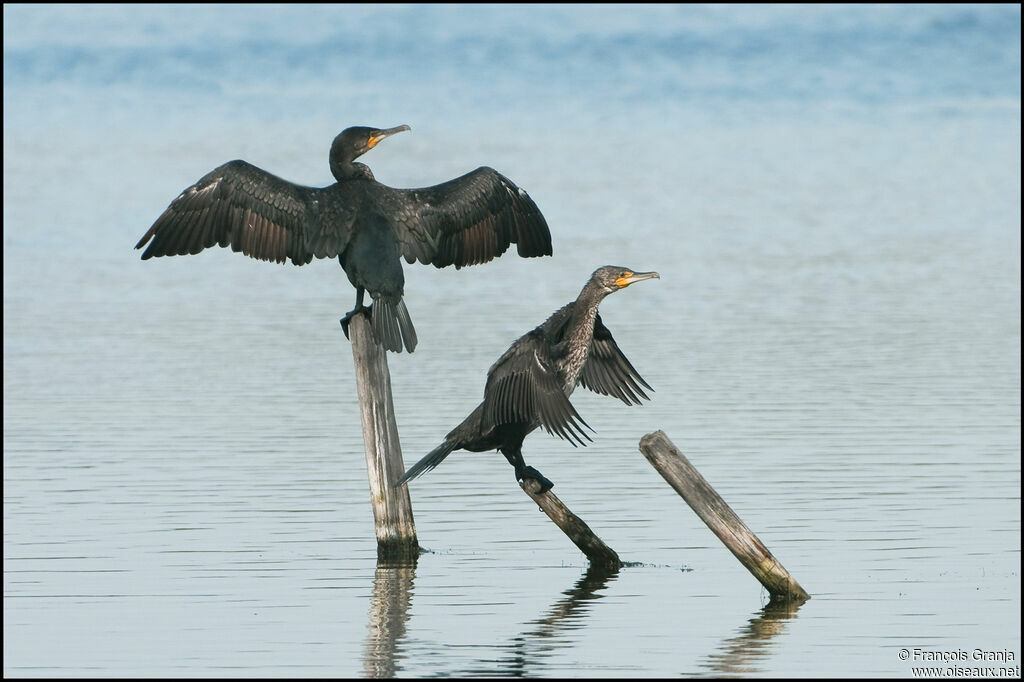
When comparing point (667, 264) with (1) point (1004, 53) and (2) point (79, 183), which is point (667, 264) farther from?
(1) point (1004, 53)

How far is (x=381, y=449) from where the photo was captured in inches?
382

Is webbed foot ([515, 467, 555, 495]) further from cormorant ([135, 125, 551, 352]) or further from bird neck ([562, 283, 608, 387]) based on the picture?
cormorant ([135, 125, 551, 352])

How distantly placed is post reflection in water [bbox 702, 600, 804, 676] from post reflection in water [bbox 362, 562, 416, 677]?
4.20ft

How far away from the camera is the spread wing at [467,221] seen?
1020cm

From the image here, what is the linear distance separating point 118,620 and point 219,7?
184ft

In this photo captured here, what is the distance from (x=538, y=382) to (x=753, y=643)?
1692 mm

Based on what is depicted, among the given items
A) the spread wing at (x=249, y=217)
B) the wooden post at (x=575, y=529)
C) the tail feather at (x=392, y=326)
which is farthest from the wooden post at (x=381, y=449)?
the wooden post at (x=575, y=529)

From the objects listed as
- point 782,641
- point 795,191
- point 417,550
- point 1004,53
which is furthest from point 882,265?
point 1004,53

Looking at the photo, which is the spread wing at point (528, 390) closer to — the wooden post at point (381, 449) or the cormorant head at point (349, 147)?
the wooden post at point (381, 449)

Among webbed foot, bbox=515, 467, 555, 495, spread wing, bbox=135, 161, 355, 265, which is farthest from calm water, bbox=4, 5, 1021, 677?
spread wing, bbox=135, 161, 355, 265

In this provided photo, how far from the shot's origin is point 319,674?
24.5ft

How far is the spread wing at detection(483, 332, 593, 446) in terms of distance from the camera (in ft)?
29.0

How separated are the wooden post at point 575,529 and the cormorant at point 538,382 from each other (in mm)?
66

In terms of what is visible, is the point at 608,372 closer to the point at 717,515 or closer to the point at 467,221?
the point at 467,221
